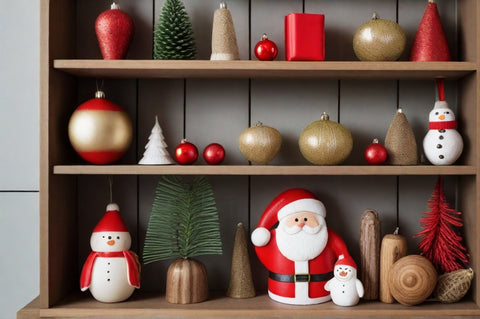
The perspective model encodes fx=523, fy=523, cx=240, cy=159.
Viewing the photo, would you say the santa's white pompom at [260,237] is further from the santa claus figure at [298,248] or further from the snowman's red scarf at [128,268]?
the snowman's red scarf at [128,268]

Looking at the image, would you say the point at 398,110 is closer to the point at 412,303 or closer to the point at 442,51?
the point at 442,51

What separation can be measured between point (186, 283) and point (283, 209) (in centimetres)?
31

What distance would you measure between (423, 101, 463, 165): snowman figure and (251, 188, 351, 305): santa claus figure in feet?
1.06

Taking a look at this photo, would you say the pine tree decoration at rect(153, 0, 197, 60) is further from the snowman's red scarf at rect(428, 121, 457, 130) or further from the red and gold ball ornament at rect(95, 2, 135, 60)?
the snowman's red scarf at rect(428, 121, 457, 130)

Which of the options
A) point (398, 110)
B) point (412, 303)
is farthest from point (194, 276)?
point (398, 110)

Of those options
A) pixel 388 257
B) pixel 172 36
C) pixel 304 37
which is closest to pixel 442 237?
pixel 388 257

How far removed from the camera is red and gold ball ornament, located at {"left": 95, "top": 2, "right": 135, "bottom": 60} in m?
1.37

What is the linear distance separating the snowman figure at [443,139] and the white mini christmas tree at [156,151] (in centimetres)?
68

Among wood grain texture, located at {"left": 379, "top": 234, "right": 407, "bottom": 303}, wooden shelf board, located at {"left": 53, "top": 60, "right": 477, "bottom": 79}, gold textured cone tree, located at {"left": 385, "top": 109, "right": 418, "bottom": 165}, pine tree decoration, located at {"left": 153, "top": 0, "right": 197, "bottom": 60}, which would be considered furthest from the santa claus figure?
pine tree decoration, located at {"left": 153, "top": 0, "right": 197, "bottom": 60}

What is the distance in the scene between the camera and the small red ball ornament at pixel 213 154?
4.47ft

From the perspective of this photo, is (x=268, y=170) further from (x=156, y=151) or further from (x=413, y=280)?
(x=413, y=280)

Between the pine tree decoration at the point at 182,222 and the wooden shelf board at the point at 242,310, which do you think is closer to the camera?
the wooden shelf board at the point at 242,310

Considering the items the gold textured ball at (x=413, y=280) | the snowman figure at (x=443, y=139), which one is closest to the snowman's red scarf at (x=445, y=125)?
the snowman figure at (x=443, y=139)

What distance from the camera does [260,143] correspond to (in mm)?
1340
